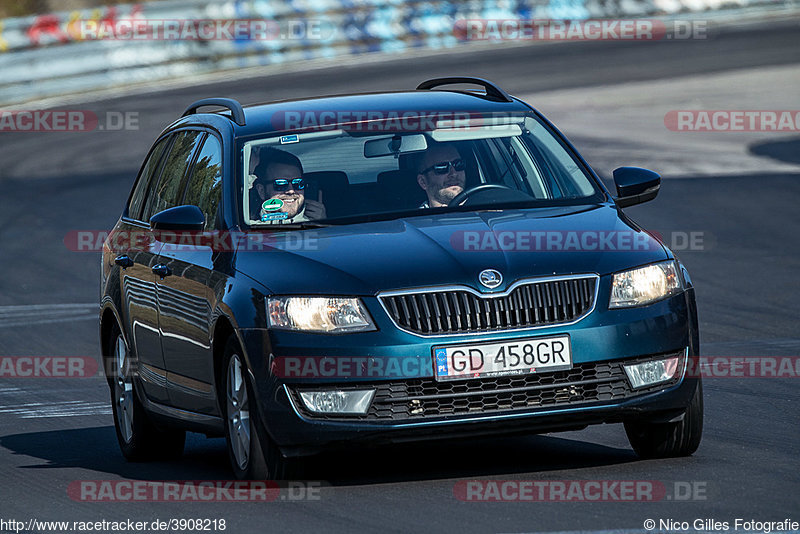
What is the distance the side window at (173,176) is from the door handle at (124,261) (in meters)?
0.28

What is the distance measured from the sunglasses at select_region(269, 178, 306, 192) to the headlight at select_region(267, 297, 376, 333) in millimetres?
1114

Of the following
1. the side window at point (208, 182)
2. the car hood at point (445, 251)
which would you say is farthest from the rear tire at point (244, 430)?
the side window at point (208, 182)

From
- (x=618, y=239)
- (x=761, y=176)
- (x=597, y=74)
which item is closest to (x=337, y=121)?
(x=618, y=239)

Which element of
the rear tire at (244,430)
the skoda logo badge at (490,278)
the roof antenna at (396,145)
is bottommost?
the rear tire at (244,430)

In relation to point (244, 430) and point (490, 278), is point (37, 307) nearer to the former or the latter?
point (244, 430)

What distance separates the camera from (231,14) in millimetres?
36250

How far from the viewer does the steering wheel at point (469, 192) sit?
8344mm

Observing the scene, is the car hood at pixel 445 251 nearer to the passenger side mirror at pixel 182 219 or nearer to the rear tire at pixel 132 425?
the passenger side mirror at pixel 182 219

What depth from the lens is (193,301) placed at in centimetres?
816

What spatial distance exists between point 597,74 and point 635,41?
22.4 feet

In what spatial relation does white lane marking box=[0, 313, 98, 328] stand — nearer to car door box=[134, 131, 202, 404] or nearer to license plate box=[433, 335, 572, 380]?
car door box=[134, 131, 202, 404]

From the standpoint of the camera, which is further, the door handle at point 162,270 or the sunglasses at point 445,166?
the door handle at point 162,270

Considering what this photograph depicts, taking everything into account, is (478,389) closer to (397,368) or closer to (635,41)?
(397,368)

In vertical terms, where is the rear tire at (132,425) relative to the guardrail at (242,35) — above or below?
above
